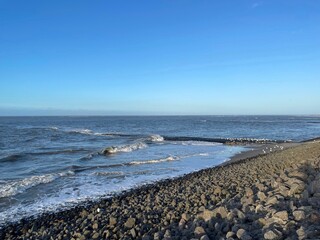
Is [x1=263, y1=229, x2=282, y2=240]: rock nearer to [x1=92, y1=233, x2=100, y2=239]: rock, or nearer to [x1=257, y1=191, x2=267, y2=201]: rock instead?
[x1=257, y1=191, x2=267, y2=201]: rock

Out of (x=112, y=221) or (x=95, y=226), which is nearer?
(x=95, y=226)

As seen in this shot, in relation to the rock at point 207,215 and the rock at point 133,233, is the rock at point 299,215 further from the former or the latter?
the rock at point 133,233

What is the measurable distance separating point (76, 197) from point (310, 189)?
29.2 ft

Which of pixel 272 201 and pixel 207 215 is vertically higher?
pixel 272 201

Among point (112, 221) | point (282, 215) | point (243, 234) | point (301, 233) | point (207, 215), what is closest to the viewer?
point (301, 233)

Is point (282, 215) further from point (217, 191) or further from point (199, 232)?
point (217, 191)

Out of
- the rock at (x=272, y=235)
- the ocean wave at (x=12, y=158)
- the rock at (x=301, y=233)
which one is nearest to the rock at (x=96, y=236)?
the rock at (x=272, y=235)

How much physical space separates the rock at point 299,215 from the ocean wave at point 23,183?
1149 centimetres

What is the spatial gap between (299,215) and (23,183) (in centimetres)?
1327

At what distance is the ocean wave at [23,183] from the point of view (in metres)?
13.7

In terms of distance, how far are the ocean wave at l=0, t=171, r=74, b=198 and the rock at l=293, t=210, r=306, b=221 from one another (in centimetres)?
1149

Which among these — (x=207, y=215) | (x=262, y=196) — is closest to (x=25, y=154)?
(x=207, y=215)

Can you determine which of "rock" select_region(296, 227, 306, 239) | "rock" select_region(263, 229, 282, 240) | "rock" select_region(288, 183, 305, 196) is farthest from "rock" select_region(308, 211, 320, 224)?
"rock" select_region(288, 183, 305, 196)

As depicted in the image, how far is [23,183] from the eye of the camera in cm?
1530
